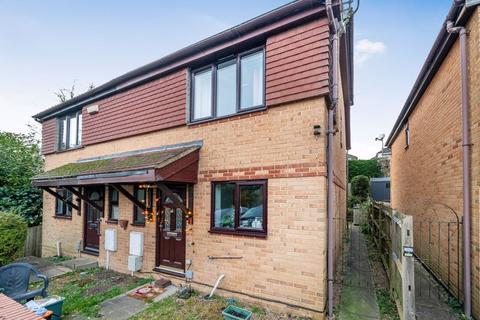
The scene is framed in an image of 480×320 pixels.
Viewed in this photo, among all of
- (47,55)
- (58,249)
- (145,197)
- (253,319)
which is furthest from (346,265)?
(47,55)

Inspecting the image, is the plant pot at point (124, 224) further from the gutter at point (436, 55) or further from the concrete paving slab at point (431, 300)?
the gutter at point (436, 55)

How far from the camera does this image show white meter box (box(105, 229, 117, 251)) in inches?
313

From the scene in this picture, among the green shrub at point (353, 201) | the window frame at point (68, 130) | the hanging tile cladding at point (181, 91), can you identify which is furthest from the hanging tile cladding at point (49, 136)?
the green shrub at point (353, 201)

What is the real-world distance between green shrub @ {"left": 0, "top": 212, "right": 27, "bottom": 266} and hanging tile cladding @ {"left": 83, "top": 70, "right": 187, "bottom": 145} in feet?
11.3

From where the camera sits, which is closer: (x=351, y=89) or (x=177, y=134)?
(x=177, y=134)

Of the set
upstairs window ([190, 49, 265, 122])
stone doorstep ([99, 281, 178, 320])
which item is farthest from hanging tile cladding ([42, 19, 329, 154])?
stone doorstep ([99, 281, 178, 320])

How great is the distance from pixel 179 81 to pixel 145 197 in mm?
3479

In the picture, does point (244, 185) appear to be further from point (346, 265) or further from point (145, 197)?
point (346, 265)

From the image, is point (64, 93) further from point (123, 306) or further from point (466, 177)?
point (466, 177)

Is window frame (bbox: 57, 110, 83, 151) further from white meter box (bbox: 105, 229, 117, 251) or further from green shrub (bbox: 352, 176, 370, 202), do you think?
green shrub (bbox: 352, 176, 370, 202)

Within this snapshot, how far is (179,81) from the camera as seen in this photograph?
7.05 metres

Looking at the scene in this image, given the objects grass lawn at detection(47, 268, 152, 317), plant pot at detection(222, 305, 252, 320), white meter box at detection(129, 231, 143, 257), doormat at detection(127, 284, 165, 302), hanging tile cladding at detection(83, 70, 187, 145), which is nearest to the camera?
plant pot at detection(222, 305, 252, 320)

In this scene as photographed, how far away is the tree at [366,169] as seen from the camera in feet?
81.5

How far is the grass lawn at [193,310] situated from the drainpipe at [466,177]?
303cm
